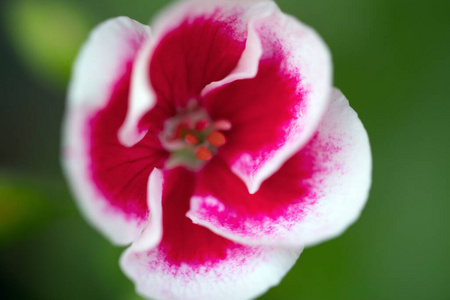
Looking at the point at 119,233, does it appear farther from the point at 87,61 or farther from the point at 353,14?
the point at 353,14

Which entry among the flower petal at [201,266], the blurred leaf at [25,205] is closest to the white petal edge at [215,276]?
the flower petal at [201,266]

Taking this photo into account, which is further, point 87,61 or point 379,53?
point 379,53

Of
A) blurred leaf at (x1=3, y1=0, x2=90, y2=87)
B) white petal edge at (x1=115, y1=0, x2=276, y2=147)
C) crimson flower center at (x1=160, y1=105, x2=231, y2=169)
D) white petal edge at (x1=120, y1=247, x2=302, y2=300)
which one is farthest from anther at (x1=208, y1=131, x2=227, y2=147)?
blurred leaf at (x1=3, y1=0, x2=90, y2=87)

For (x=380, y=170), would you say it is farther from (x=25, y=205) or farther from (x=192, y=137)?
(x=25, y=205)

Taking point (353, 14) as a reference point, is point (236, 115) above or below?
above

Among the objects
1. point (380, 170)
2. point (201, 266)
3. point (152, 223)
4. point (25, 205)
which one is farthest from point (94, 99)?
point (380, 170)

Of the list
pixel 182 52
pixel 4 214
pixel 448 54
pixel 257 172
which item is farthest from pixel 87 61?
pixel 448 54

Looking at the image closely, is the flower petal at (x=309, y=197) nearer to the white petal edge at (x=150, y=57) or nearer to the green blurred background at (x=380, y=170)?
the white petal edge at (x=150, y=57)

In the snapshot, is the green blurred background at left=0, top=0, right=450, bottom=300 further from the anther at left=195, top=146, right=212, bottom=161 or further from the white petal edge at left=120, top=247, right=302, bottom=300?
the white petal edge at left=120, top=247, right=302, bottom=300
